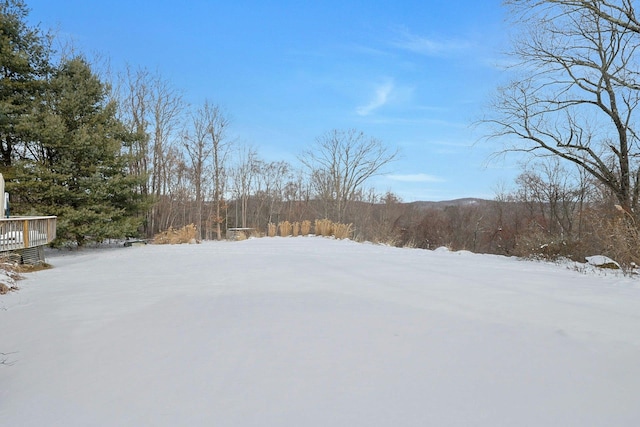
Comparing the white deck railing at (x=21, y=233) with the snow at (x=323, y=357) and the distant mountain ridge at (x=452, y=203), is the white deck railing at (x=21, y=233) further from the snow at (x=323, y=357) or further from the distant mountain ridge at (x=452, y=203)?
the distant mountain ridge at (x=452, y=203)

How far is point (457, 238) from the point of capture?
34750mm

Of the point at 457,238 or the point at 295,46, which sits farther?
the point at 457,238

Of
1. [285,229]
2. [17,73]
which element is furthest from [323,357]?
[17,73]

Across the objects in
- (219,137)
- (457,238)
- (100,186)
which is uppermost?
(219,137)

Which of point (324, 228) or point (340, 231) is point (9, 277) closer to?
point (340, 231)

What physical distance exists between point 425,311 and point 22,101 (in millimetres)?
14264

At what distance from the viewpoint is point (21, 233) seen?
287 inches

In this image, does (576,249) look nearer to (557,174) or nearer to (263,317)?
(263,317)

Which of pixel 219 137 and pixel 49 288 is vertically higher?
pixel 219 137

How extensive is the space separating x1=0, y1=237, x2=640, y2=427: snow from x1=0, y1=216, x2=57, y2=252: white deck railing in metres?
3.69

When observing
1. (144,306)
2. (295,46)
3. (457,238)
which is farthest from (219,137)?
(457,238)

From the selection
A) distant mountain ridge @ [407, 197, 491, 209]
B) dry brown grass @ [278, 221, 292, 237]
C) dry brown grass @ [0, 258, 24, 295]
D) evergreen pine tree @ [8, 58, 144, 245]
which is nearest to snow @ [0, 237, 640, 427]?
dry brown grass @ [0, 258, 24, 295]

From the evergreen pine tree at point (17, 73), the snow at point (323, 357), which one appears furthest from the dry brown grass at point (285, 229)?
the snow at point (323, 357)

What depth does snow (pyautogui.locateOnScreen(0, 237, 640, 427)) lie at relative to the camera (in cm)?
169
